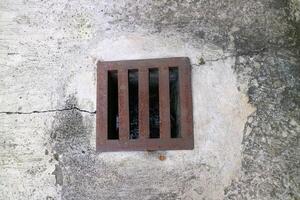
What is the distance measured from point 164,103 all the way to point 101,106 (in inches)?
10.8

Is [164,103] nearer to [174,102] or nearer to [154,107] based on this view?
[174,102]

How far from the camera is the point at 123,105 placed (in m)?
1.89

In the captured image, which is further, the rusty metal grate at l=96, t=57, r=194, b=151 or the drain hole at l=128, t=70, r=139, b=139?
the drain hole at l=128, t=70, r=139, b=139

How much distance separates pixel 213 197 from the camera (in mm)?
1770

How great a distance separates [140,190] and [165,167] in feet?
0.46

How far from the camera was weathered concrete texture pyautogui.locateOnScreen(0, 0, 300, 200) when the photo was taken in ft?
5.88

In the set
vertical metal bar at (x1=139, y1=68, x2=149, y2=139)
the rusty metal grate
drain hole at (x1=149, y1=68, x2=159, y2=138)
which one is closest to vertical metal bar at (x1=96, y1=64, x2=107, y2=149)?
the rusty metal grate

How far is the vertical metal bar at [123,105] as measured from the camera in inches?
73.3

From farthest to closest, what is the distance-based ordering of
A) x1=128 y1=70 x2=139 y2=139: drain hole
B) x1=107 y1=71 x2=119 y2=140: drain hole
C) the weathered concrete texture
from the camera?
x1=128 y1=70 x2=139 y2=139: drain hole → x1=107 y1=71 x2=119 y2=140: drain hole → the weathered concrete texture

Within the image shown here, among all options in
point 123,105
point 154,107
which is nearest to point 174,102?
point 154,107

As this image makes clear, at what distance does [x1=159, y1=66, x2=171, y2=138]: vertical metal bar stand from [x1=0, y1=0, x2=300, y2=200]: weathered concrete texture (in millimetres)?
86

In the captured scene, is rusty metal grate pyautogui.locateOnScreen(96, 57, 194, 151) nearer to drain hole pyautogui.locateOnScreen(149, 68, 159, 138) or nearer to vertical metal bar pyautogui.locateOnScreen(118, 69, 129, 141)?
vertical metal bar pyautogui.locateOnScreen(118, 69, 129, 141)

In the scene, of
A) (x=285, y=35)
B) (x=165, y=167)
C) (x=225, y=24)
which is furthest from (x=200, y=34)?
(x=165, y=167)

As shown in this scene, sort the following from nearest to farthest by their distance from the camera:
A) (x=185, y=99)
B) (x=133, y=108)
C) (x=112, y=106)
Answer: (x=185, y=99), (x=112, y=106), (x=133, y=108)
